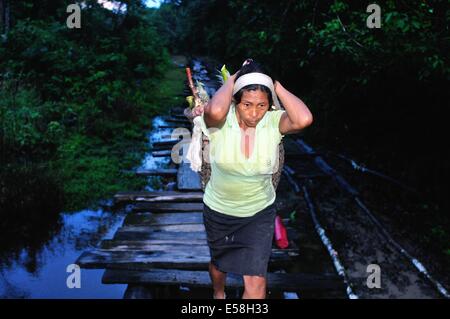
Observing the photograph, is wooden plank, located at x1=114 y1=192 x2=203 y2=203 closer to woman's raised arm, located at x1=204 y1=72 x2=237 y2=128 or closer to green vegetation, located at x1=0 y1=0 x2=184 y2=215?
green vegetation, located at x1=0 y1=0 x2=184 y2=215

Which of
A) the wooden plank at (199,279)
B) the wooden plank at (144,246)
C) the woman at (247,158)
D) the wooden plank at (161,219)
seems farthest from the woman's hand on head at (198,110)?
the wooden plank at (161,219)

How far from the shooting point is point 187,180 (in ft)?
24.1

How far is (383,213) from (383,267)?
1.67 metres

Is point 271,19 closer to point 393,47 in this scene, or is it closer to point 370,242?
point 393,47

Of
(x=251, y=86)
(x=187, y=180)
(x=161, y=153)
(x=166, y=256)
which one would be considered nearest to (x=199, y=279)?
(x=166, y=256)

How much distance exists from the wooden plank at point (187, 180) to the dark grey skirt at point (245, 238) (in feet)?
12.2

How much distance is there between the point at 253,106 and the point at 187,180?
473 cm

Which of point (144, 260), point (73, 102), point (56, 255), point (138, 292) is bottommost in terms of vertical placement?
point (56, 255)

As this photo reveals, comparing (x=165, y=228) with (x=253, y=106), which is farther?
(x=165, y=228)

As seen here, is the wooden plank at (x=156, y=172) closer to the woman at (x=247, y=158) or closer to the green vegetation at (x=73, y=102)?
the green vegetation at (x=73, y=102)

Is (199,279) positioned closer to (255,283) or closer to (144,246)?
(144,246)

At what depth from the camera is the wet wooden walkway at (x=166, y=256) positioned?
4375mm

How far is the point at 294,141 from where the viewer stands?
11320 millimetres

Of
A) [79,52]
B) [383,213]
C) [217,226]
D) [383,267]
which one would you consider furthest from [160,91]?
[217,226]
